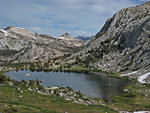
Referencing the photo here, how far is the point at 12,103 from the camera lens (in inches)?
1341

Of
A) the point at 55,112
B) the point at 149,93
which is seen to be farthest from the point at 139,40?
the point at 55,112

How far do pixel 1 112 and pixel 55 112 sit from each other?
9085 mm

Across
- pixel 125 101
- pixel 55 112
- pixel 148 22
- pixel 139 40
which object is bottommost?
pixel 125 101

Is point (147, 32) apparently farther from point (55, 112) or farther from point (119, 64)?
point (55, 112)

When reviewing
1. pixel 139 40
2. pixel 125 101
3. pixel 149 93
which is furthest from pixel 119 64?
pixel 125 101

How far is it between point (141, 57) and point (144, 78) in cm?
4860

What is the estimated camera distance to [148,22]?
639 feet

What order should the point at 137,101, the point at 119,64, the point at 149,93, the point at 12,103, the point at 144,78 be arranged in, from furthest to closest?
1. the point at 119,64
2. the point at 144,78
3. the point at 149,93
4. the point at 137,101
5. the point at 12,103

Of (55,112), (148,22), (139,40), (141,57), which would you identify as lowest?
(55,112)

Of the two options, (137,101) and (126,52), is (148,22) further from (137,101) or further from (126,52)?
(137,101)

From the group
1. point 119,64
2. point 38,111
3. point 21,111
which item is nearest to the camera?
point 21,111

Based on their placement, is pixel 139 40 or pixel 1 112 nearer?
pixel 1 112

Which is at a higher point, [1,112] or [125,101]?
[1,112]

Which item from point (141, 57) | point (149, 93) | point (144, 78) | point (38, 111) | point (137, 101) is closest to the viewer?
point (38, 111)
